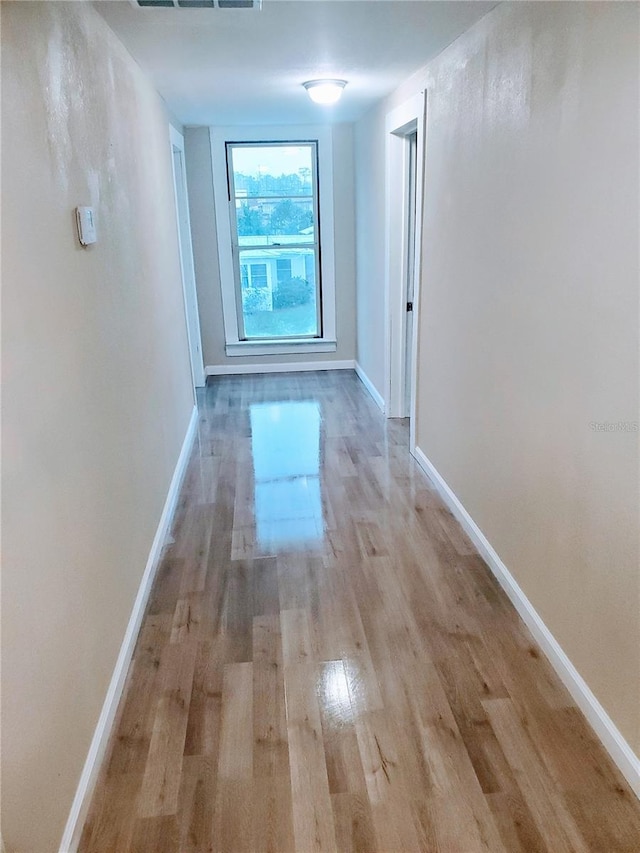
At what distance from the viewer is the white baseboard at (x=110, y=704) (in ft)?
5.03

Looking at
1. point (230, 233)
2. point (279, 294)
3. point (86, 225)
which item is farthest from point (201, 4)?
point (279, 294)

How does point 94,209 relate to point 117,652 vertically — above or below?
above

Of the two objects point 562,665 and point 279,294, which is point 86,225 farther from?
point 279,294

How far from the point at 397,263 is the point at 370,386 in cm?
131

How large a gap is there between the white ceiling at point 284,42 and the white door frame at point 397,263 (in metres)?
0.27

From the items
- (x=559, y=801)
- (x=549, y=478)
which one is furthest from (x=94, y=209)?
(x=559, y=801)

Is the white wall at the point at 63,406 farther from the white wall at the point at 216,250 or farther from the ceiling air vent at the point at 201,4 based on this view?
the white wall at the point at 216,250

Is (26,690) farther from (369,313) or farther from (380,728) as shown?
(369,313)

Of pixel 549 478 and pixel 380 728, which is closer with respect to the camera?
pixel 380 728

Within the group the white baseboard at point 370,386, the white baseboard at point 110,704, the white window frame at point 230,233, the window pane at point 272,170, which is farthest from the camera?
the window pane at point 272,170

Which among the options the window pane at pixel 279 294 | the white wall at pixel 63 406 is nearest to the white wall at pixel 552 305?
the white wall at pixel 63 406

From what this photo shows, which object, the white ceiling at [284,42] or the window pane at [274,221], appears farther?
the window pane at [274,221]

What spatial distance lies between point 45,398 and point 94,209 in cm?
92

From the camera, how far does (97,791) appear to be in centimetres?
169
